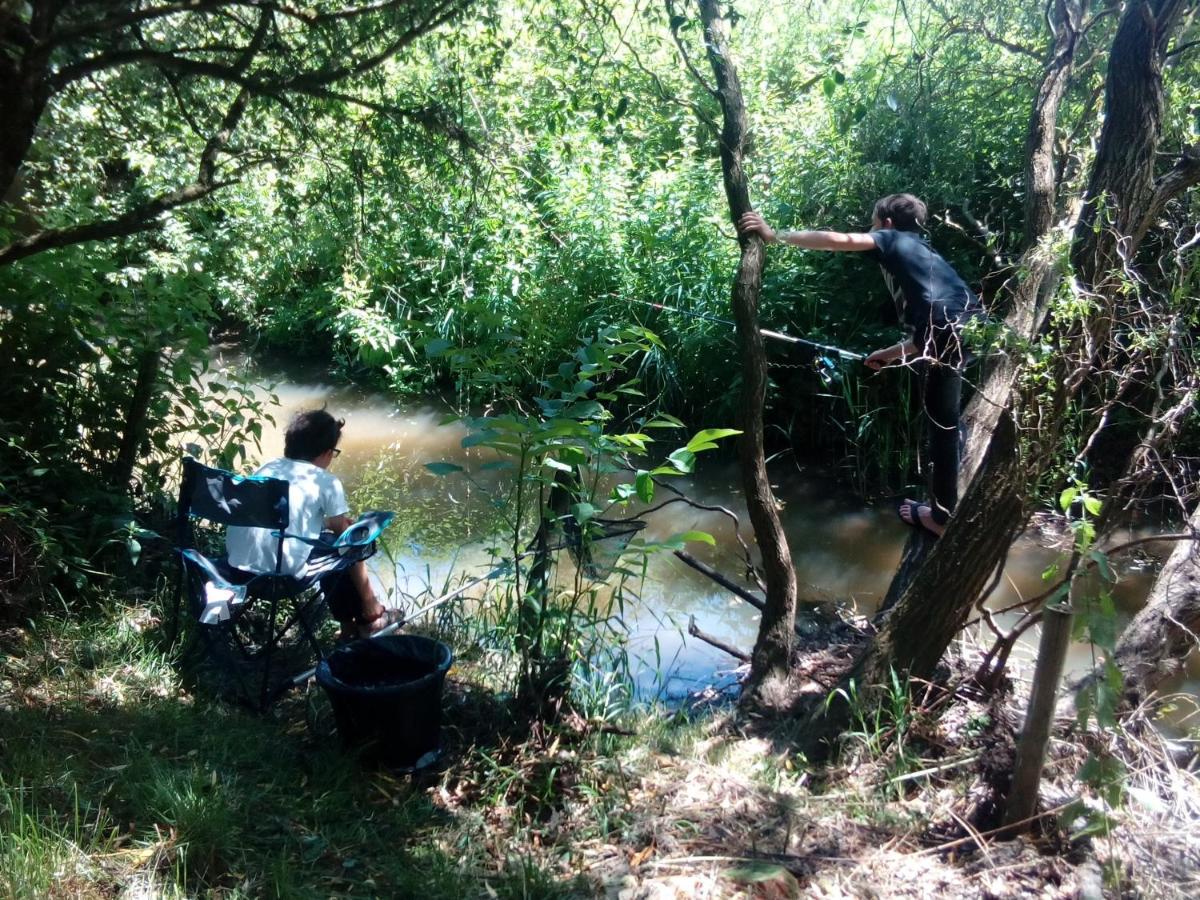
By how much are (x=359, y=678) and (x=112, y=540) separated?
4.72ft

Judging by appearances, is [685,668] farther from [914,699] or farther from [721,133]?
[721,133]

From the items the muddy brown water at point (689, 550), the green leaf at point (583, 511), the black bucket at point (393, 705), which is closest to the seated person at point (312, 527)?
the black bucket at point (393, 705)

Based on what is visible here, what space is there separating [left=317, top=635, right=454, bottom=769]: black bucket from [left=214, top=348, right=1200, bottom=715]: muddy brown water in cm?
76

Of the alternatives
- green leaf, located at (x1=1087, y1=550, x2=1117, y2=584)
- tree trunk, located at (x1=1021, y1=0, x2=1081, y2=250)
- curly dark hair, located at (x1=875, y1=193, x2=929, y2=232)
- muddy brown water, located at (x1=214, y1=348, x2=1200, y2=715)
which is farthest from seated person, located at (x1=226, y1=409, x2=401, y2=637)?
tree trunk, located at (x1=1021, y1=0, x2=1081, y2=250)

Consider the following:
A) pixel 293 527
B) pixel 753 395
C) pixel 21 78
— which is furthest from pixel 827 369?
pixel 21 78

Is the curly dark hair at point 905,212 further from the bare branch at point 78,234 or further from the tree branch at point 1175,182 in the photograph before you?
the bare branch at point 78,234

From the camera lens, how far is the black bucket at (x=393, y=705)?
117 inches

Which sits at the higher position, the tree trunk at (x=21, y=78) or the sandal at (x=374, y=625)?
the tree trunk at (x=21, y=78)

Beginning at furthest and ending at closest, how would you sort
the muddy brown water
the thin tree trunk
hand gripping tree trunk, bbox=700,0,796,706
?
the muddy brown water < hand gripping tree trunk, bbox=700,0,796,706 < the thin tree trunk

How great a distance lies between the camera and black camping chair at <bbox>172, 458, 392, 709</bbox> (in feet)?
10.5

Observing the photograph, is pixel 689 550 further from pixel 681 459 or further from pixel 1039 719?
pixel 1039 719

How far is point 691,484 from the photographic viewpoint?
7.16m

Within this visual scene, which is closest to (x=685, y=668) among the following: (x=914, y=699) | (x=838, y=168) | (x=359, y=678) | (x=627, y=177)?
(x=914, y=699)

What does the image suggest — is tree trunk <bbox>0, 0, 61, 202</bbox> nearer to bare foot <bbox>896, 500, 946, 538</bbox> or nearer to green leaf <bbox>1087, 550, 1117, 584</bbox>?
green leaf <bbox>1087, 550, 1117, 584</bbox>
